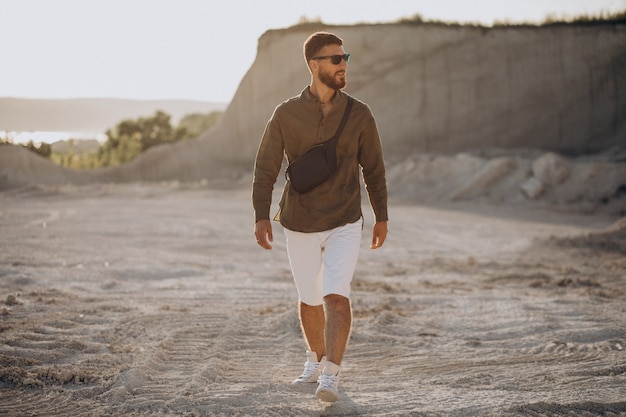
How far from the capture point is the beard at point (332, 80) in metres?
4.66

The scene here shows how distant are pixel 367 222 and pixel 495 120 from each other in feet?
40.7

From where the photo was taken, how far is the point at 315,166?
4586 mm

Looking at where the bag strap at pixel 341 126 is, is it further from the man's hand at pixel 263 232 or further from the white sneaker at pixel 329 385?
the white sneaker at pixel 329 385

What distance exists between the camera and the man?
15.1 feet

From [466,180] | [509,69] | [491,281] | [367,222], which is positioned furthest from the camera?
[509,69]

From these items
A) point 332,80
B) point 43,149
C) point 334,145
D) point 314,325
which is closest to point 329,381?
point 314,325

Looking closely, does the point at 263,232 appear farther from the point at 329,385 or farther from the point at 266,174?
the point at 329,385

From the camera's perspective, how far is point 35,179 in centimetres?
2562

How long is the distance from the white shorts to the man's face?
796mm

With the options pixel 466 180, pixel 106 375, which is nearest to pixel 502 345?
pixel 106 375

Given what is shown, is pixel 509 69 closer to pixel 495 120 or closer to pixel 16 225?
pixel 495 120

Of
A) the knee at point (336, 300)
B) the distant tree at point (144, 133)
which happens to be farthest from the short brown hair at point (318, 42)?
the distant tree at point (144, 133)

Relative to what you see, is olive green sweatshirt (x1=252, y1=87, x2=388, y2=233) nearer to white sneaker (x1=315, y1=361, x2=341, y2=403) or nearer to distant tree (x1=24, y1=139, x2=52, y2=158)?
white sneaker (x1=315, y1=361, x2=341, y2=403)

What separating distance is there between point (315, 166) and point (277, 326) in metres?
2.49
